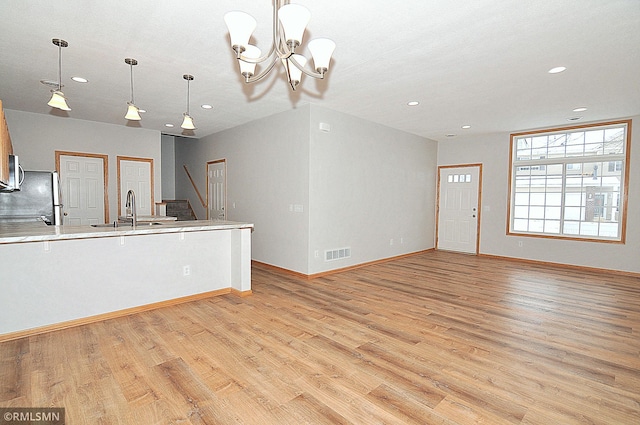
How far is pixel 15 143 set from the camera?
17.7 feet

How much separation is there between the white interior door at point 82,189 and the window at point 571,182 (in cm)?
862

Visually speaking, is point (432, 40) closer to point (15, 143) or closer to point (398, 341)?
point (398, 341)

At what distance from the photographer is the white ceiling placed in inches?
96.6

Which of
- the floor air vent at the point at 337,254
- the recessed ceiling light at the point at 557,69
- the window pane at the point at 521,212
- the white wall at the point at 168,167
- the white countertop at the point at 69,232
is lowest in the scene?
the floor air vent at the point at 337,254

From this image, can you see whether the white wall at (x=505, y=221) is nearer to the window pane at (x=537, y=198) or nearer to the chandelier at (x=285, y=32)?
the window pane at (x=537, y=198)

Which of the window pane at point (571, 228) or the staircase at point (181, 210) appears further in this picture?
the staircase at point (181, 210)

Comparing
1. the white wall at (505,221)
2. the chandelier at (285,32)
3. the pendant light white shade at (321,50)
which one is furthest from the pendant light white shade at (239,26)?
the white wall at (505,221)

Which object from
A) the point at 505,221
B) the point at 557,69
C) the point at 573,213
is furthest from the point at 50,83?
the point at 573,213

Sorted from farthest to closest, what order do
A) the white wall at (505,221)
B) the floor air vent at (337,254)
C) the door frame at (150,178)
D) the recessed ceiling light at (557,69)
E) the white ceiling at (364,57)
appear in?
the door frame at (150,178) < the white wall at (505,221) < the floor air vent at (337,254) < the recessed ceiling light at (557,69) < the white ceiling at (364,57)

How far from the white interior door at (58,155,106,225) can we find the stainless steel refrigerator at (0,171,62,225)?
3.15 ft

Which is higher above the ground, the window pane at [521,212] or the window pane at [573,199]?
the window pane at [573,199]

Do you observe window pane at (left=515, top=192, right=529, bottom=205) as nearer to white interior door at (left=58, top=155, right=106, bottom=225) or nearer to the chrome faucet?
the chrome faucet

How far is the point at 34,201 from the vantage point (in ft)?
16.0

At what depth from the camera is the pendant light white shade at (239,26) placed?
5.79 ft
